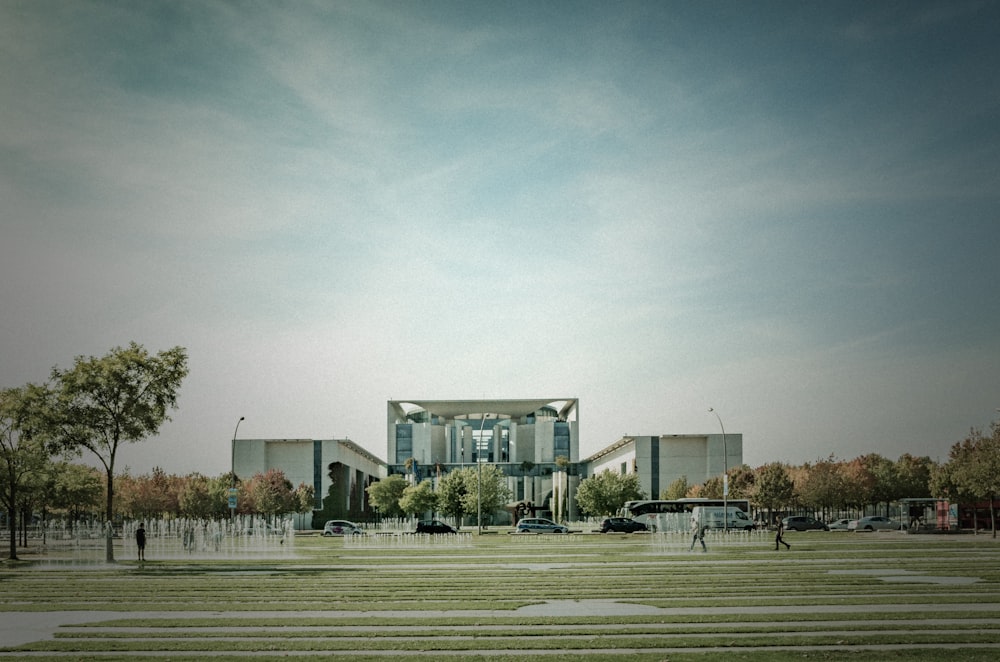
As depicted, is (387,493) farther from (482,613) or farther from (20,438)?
(482,613)

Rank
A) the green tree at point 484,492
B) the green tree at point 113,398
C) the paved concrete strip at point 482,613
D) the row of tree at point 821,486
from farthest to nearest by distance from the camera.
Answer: the green tree at point 484,492, the row of tree at point 821,486, the green tree at point 113,398, the paved concrete strip at point 482,613

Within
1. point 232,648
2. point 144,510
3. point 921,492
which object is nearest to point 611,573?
point 232,648

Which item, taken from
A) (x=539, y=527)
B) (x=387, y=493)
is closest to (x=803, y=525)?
(x=539, y=527)

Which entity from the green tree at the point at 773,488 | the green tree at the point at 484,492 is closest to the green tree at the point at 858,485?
the green tree at the point at 773,488

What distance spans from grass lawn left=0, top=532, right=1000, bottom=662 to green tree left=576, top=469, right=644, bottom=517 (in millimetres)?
75752

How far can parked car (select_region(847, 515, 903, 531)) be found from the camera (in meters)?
74.8

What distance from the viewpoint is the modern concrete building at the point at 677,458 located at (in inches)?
4990

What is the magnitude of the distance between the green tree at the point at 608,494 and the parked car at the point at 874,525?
3369 cm

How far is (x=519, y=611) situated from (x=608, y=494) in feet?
298

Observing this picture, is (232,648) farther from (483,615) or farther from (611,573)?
(611,573)

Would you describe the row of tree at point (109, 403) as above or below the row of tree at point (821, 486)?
above

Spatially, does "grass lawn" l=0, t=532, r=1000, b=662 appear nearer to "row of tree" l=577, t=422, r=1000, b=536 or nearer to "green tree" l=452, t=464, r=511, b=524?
"row of tree" l=577, t=422, r=1000, b=536

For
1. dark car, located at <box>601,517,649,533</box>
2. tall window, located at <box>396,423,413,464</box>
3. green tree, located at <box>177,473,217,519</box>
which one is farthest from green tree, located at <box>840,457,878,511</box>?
tall window, located at <box>396,423,413,464</box>

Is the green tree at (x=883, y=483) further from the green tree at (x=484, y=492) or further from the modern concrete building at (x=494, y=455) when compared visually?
the green tree at (x=484, y=492)
